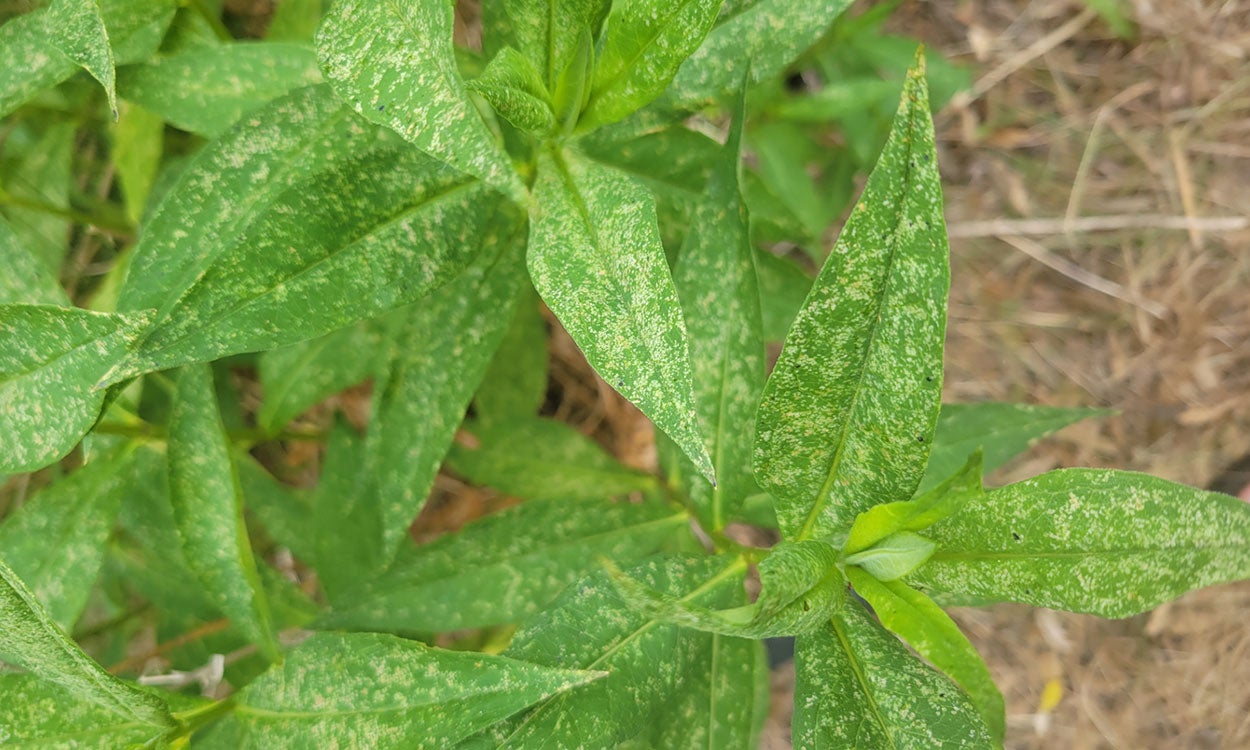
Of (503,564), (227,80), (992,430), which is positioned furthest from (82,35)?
(992,430)

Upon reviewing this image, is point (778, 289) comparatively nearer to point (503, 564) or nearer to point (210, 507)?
point (503, 564)

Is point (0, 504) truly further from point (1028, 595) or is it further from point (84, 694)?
point (1028, 595)

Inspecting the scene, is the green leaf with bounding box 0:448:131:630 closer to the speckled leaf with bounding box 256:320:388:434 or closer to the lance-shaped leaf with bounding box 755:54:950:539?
the speckled leaf with bounding box 256:320:388:434

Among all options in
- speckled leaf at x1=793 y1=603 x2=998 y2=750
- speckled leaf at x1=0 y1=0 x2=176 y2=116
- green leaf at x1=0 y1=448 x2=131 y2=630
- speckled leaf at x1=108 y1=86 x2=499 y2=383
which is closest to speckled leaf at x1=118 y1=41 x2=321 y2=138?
speckled leaf at x1=0 y1=0 x2=176 y2=116

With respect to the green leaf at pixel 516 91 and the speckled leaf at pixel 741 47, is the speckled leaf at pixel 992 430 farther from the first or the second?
the green leaf at pixel 516 91

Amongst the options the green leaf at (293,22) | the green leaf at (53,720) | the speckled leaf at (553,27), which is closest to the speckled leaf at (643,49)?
the speckled leaf at (553,27)
